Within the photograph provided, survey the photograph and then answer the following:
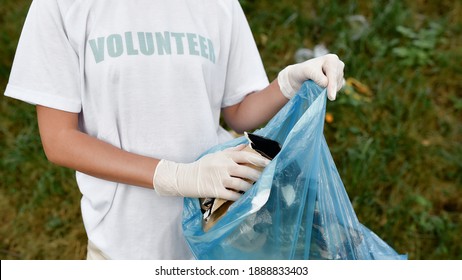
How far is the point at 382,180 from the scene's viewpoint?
8.14 ft

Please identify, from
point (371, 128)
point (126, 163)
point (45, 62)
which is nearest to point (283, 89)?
point (126, 163)

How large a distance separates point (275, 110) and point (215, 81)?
21 centimetres

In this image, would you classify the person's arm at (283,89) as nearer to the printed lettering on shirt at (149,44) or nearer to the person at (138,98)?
Result: the person at (138,98)

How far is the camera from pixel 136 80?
124 centimetres

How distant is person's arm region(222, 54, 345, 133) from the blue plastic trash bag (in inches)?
2.9

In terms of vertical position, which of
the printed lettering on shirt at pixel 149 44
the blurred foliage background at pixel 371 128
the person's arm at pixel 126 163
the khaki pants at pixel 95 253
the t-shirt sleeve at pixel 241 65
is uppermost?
the printed lettering on shirt at pixel 149 44

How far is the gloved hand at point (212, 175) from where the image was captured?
3.88 ft

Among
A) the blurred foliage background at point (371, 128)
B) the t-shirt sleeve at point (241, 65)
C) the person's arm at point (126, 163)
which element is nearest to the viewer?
the person's arm at point (126, 163)

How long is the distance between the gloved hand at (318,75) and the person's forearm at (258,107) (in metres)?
0.03

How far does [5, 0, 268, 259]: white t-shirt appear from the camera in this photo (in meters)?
1.19

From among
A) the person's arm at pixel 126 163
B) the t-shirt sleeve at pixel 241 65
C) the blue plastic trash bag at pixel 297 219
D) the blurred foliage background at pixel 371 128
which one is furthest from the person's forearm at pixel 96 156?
the blurred foliage background at pixel 371 128

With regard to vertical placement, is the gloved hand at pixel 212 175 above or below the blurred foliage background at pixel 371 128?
above

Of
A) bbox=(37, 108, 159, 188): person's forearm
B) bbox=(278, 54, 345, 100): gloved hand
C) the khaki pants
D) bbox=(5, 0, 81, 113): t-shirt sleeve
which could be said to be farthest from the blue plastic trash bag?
bbox=(5, 0, 81, 113): t-shirt sleeve

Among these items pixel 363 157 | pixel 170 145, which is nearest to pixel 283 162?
pixel 170 145
